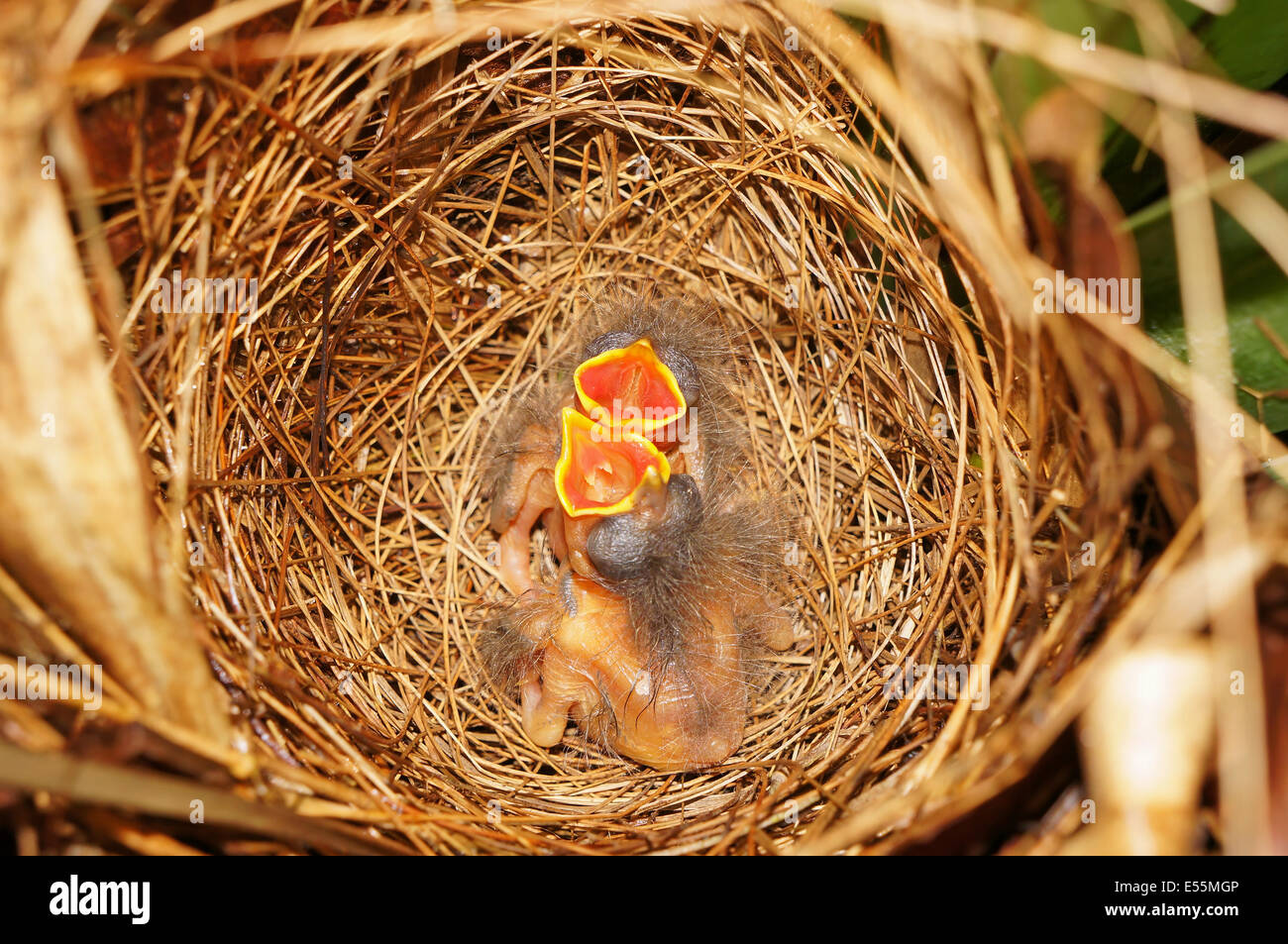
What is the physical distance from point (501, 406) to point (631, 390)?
0.32 meters

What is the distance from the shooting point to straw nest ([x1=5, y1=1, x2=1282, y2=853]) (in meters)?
0.91

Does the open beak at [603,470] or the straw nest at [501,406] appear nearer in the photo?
the straw nest at [501,406]

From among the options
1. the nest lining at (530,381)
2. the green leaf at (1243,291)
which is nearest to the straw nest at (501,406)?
the nest lining at (530,381)

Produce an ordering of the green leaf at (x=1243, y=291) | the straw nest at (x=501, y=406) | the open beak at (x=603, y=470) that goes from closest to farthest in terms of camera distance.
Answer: the straw nest at (x=501, y=406) < the green leaf at (x=1243, y=291) < the open beak at (x=603, y=470)

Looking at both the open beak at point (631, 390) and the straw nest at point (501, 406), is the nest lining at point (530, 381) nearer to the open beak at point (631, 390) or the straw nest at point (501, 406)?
the straw nest at point (501, 406)

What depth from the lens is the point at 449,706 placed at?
1.46 metres

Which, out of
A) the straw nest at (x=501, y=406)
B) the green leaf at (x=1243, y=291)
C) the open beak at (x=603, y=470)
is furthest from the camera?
the open beak at (x=603, y=470)

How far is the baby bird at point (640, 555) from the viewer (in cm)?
139

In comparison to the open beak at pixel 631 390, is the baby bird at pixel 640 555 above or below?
below

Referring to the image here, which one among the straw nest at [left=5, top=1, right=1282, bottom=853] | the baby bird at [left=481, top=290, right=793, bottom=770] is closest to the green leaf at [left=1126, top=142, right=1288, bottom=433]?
the straw nest at [left=5, top=1, right=1282, bottom=853]

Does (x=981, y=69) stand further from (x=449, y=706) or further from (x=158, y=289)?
(x=449, y=706)

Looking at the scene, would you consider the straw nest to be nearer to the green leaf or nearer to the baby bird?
the baby bird
